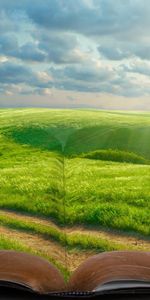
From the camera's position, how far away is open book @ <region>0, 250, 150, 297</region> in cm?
86

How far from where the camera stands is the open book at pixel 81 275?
2.82 feet

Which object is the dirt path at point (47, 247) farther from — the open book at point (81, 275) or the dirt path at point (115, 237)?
the open book at point (81, 275)

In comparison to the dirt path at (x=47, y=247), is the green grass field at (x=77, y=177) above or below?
above

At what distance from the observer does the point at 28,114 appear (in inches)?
151

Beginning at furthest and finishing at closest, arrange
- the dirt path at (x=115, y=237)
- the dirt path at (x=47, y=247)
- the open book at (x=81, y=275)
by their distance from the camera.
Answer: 1. the dirt path at (x=115, y=237)
2. the dirt path at (x=47, y=247)
3. the open book at (x=81, y=275)

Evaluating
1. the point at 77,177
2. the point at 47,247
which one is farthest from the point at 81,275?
the point at 77,177

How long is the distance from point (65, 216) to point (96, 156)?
2.16ft

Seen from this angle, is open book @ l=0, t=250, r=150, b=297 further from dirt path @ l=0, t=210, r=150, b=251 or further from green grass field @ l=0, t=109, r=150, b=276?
dirt path @ l=0, t=210, r=150, b=251

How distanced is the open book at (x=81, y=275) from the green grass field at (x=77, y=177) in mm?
1291

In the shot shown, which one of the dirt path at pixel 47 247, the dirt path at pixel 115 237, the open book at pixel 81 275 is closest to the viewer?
the open book at pixel 81 275

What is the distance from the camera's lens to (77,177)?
2693 mm

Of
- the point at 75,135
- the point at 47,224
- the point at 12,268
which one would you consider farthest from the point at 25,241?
the point at 12,268

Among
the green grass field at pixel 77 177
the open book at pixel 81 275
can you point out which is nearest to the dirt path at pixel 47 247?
the green grass field at pixel 77 177

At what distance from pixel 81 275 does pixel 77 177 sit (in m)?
1.80
